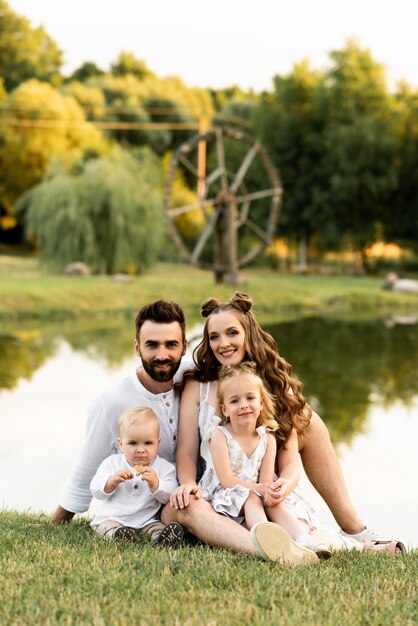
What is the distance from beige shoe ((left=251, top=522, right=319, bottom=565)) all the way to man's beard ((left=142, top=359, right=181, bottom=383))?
0.85 meters

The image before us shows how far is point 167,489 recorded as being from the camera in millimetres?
3854

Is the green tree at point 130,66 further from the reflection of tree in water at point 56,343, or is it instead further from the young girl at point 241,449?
the young girl at point 241,449

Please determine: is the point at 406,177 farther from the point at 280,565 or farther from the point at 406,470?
the point at 280,565

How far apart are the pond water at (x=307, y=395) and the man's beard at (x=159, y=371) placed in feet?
4.14

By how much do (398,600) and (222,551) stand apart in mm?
770

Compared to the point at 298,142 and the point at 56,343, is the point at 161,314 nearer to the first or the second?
the point at 56,343

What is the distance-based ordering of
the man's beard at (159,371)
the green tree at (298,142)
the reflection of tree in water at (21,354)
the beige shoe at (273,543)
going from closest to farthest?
the beige shoe at (273,543) → the man's beard at (159,371) → the reflection of tree in water at (21,354) → the green tree at (298,142)

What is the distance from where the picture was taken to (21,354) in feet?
38.8

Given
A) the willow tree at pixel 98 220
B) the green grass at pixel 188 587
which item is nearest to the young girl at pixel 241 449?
the green grass at pixel 188 587

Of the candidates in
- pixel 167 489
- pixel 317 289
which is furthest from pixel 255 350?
pixel 317 289

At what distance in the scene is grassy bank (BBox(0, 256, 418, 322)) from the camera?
16938 millimetres

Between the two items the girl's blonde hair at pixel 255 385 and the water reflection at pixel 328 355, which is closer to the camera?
the girl's blonde hair at pixel 255 385

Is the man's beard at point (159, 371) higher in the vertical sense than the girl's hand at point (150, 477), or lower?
higher

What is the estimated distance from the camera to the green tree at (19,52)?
41250 millimetres
